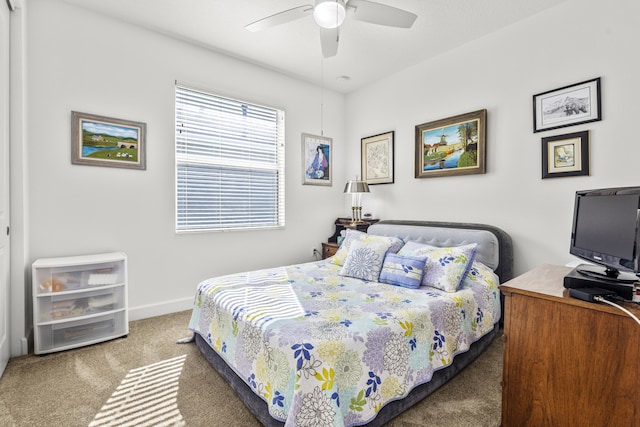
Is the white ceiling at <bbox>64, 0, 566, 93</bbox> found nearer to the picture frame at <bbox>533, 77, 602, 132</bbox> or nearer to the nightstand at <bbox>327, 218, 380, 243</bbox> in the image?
the picture frame at <bbox>533, 77, 602, 132</bbox>

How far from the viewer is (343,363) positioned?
1384mm

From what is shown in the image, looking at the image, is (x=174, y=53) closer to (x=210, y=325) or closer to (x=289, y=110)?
(x=289, y=110)

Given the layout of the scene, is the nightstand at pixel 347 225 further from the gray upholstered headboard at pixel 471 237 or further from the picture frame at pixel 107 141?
the picture frame at pixel 107 141

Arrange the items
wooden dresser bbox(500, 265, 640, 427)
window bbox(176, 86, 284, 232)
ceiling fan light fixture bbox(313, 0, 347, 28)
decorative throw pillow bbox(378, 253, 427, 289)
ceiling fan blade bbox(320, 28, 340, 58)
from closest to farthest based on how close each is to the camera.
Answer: wooden dresser bbox(500, 265, 640, 427), ceiling fan light fixture bbox(313, 0, 347, 28), ceiling fan blade bbox(320, 28, 340, 58), decorative throw pillow bbox(378, 253, 427, 289), window bbox(176, 86, 284, 232)

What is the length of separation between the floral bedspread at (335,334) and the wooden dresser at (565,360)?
0.47 m

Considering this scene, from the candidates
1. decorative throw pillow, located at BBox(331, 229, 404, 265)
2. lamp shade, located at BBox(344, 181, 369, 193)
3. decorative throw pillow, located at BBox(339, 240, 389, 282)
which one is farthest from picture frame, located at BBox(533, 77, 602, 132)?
lamp shade, located at BBox(344, 181, 369, 193)

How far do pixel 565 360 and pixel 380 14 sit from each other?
2.21 m

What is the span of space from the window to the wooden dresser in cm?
295

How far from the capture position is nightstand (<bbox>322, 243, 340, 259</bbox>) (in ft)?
13.0

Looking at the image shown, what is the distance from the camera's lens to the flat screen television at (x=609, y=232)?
3.92 feet

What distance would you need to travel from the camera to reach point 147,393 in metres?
1.88

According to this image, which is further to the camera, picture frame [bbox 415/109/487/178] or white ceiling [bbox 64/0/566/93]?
picture frame [bbox 415/109/487/178]

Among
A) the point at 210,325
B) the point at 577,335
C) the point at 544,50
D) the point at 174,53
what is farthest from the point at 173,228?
the point at 544,50

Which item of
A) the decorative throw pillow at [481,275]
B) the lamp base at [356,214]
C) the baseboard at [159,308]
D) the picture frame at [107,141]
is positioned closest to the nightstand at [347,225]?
the lamp base at [356,214]
